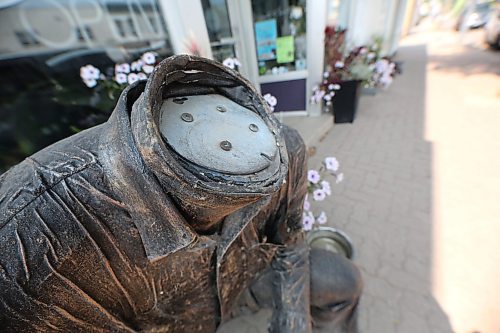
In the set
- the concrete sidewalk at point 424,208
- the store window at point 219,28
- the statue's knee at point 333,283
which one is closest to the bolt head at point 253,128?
the statue's knee at point 333,283

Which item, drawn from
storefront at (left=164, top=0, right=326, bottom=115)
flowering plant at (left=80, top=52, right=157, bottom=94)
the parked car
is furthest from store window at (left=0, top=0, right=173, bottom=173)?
the parked car

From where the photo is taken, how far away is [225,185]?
457 mm

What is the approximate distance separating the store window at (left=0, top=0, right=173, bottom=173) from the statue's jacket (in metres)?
2.06

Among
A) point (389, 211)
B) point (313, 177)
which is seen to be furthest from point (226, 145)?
point (389, 211)

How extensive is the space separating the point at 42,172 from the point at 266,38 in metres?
4.37

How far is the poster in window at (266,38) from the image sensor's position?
4.16 metres

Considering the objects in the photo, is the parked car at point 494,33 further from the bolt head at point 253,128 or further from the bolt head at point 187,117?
the bolt head at point 187,117

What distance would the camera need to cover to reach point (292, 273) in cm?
116

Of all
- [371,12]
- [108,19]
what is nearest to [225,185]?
[108,19]

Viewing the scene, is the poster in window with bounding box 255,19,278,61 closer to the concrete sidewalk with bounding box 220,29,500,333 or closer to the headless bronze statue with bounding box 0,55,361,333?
the concrete sidewalk with bounding box 220,29,500,333

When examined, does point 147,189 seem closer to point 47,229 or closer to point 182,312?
point 47,229

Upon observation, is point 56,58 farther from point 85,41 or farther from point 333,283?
point 333,283

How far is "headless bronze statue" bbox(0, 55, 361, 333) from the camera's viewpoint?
0.48 meters

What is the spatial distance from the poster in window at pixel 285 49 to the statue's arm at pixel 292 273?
3.86m
